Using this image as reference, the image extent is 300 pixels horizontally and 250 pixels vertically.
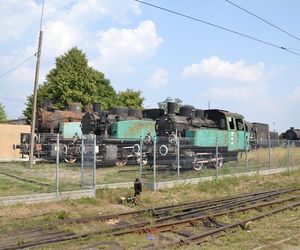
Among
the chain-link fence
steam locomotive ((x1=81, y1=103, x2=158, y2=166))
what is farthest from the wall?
steam locomotive ((x1=81, y1=103, x2=158, y2=166))

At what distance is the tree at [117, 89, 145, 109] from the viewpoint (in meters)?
56.2

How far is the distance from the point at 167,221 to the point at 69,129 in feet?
55.1

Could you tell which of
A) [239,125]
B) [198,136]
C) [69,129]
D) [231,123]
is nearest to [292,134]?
[239,125]

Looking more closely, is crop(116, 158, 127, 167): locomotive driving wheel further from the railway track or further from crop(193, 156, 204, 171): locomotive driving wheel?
the railway track

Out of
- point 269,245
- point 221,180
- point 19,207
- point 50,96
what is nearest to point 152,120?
point 221,180

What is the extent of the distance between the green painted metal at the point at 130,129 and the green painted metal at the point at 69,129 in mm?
3814

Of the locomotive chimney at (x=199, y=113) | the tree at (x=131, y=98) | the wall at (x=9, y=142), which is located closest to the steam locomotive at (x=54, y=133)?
the wall at (x=9, y=142)

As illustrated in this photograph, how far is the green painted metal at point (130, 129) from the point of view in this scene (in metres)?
22.4

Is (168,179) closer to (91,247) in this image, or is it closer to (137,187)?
(137,187)

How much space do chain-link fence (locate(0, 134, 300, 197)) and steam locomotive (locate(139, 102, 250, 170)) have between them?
0.04m

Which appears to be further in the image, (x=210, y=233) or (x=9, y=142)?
(x=9, y=142)

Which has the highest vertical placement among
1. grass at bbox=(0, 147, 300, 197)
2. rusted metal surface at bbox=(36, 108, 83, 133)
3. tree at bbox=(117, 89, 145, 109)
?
tree at bbox=(117, 89, 145, 109)

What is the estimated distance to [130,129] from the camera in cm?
2267

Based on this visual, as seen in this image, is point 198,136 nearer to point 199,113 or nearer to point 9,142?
point 199,113
